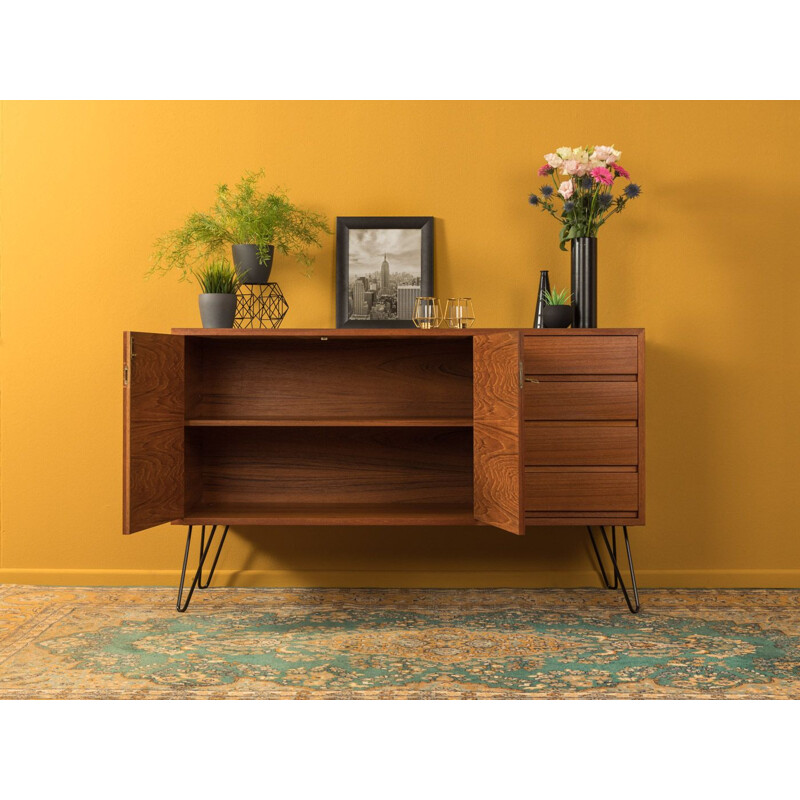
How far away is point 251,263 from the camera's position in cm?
326

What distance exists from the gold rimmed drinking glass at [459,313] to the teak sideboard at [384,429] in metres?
0.09

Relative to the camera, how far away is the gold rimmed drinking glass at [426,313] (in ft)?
10.6

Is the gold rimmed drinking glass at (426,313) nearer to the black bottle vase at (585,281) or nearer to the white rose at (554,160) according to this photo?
the black bottle vase at (585,281)

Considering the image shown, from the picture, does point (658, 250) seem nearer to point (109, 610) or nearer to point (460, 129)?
point (460, 129)

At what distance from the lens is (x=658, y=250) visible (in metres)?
3.43

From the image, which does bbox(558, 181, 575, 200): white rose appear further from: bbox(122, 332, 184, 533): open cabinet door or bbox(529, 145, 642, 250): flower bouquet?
bbox(122, 332, 184, 533): open cabinet door

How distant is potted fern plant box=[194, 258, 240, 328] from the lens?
312cm

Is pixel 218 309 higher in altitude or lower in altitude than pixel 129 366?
higher

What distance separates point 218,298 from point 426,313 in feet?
2.71

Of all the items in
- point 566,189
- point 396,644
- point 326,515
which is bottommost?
point 396,644

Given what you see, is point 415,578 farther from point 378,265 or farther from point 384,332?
point 378,265

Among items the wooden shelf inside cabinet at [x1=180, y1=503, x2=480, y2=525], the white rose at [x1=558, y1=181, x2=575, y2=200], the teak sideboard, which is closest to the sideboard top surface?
the teak sideboard

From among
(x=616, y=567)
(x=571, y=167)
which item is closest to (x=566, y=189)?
(x=571, y=167)

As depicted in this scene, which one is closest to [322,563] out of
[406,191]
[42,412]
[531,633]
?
[531,633]
